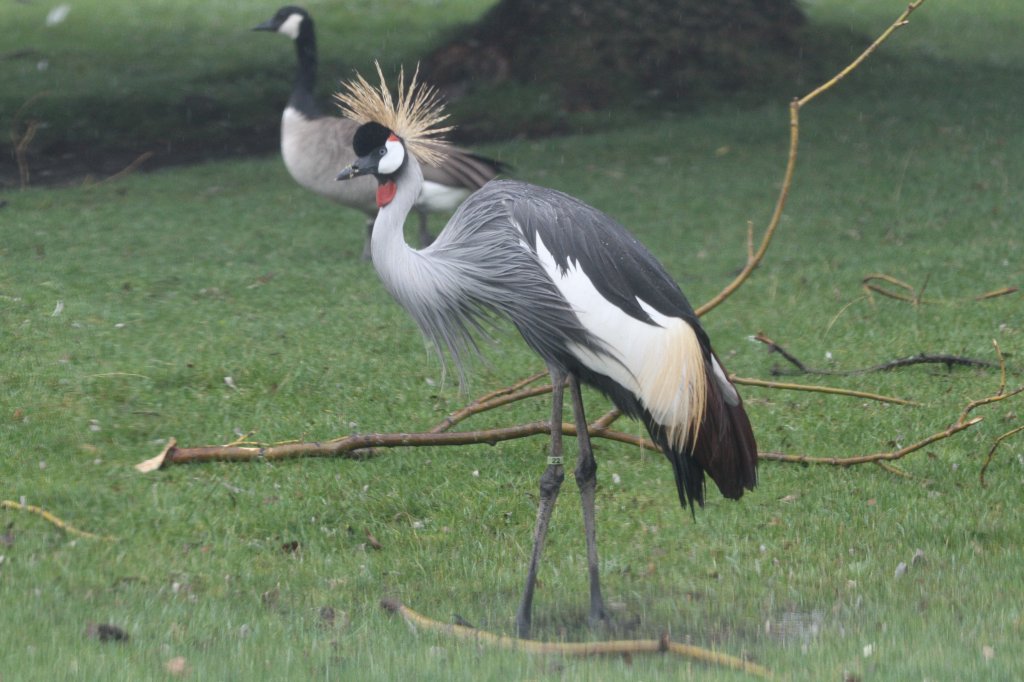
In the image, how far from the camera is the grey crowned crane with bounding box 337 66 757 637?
5.00 meters

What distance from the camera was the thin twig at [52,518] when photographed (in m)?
6.07

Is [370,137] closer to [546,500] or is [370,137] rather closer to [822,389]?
[546,500]

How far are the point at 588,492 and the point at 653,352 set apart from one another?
28.6 inches

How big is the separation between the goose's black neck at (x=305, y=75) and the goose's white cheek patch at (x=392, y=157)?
656 cm

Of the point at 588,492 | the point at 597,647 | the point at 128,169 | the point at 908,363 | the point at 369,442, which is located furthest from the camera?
the point at 128,169

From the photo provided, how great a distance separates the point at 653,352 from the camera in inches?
196

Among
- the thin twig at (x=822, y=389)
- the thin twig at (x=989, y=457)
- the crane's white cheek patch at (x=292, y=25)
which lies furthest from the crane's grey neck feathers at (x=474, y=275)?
the crane's white cheek patch at (x=292, y=25)

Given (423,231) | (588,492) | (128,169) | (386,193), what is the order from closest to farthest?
(386,193)
(588,492)
(423,231)
(128,169)

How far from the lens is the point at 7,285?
381 inches

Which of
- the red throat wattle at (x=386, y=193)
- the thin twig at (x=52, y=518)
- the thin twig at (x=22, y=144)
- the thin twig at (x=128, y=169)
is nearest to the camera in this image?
the red throat wattle at (x=386, y=193)

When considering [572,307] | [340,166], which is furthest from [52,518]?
[340,166]

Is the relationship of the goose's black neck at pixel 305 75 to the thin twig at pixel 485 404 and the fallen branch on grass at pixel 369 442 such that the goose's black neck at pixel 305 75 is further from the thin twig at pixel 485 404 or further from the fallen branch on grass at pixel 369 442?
the fallen branch on grass at pixel 369 442

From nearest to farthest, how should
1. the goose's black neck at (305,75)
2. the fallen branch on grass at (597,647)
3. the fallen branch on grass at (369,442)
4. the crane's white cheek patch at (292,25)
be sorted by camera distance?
the fallen branch on grass at (597,647)
the fallen branch on grass at (369,442)
the goose's black neck at (305,75)
the crane's white cheek patch at (292,25)

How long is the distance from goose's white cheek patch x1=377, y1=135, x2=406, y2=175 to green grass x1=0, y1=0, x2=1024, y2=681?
169 centimetres
